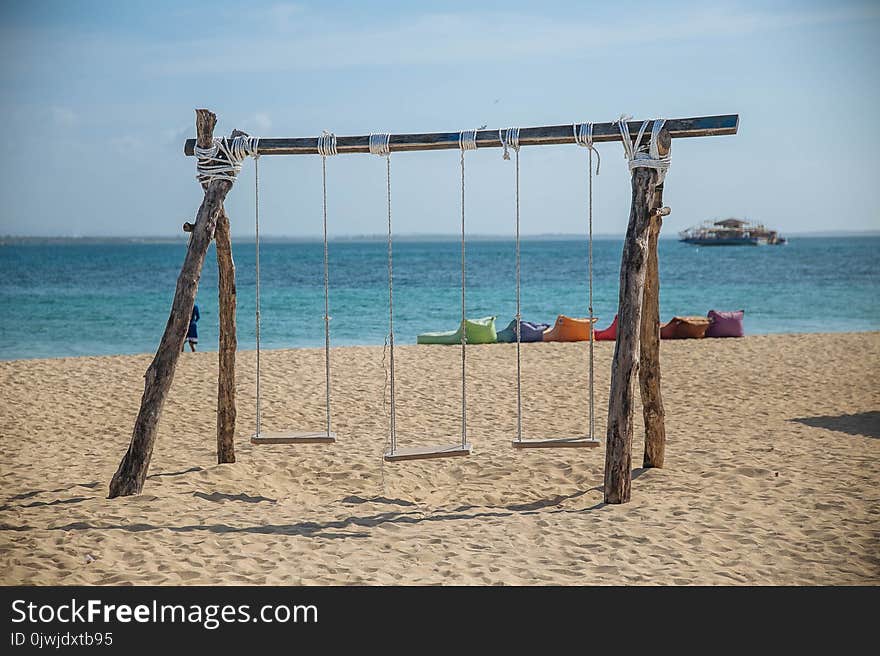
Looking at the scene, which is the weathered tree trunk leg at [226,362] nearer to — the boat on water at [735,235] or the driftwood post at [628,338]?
the driftwood post at [628,338]

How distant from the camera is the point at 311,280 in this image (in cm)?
3688

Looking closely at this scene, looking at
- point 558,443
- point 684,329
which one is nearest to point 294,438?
point 558,443

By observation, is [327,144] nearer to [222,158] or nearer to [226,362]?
[222,158]

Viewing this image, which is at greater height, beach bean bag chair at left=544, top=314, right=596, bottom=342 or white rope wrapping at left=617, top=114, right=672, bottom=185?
white rope wrapping at left=617, top=114, right=672, bottom=185

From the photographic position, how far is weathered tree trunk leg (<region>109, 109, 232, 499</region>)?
473cm

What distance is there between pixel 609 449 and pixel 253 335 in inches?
610

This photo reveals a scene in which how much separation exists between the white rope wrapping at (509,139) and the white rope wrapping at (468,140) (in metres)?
0.15

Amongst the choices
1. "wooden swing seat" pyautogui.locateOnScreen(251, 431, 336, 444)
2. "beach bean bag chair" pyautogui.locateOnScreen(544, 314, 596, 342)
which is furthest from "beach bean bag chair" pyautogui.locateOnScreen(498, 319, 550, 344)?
"wooden swing seat" pyautogui.locateOnScreen(251, 431, 336, 444)

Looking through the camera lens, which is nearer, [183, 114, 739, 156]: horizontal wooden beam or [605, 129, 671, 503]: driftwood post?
[605, 129, 671, 503]: driftwood post

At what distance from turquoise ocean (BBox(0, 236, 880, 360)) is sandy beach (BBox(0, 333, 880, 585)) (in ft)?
31.3

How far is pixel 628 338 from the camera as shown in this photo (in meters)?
4.58

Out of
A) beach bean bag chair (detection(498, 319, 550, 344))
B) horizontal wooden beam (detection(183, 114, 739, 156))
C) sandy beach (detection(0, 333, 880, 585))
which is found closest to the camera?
sandy beach (detection(0, 333, 880, 585))

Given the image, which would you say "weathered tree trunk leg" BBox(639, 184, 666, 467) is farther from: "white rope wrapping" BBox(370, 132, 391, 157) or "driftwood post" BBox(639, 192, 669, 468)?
"white rope wrapping" BBox(370, 132, 391, 157)
